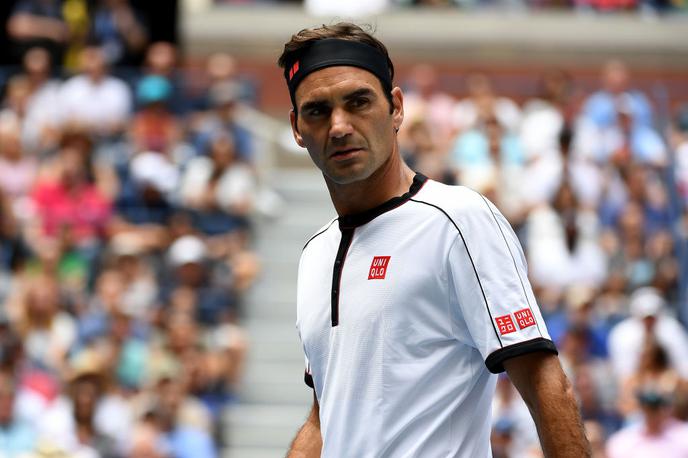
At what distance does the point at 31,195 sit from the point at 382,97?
9.53 meters

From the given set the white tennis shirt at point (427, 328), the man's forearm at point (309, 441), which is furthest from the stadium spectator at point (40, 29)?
the white tennis shirt at point (427, 328)

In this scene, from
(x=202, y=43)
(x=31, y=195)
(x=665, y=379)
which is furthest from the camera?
(x=202, y=43)

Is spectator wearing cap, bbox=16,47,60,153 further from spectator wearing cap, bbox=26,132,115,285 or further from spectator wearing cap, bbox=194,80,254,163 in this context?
spectator wearing cap, bbox=194,80,254,163

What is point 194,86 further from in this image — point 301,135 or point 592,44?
point 301,135

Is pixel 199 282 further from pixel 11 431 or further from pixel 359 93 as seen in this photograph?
pixel 359 93

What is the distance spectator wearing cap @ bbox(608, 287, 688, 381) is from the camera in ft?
31.9

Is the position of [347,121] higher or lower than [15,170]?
higher

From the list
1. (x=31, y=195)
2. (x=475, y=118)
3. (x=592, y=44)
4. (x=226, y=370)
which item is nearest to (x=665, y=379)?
(x=226, y=370)

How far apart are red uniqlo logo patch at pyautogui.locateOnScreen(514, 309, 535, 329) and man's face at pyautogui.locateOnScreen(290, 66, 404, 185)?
1.67 feet

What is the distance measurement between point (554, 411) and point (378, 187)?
0.74m

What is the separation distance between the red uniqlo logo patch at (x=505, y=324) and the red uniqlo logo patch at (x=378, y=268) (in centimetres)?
33

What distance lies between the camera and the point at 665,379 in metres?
9.31

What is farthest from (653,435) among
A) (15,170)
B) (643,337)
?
(15,170)

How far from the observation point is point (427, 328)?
10.3ft
